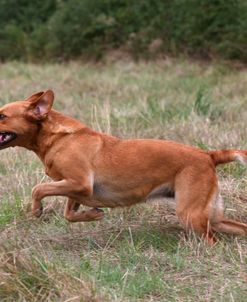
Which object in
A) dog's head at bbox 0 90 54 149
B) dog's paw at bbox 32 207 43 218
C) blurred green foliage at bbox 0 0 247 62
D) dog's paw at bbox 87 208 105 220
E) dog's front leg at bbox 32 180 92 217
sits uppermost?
dog's head at bbox 0 90 54 149

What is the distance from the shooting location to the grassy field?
5660 millimetres

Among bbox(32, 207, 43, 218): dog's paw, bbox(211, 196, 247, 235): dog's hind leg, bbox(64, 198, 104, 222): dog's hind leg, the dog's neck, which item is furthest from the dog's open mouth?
bbox(211, 196, 247, 235): dog's hind leg

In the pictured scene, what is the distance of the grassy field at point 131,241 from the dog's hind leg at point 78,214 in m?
0.17

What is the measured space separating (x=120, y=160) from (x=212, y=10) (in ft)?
47.0

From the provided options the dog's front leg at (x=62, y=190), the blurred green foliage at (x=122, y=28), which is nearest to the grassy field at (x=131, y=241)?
the dog's front leg at (x=62, y=190)

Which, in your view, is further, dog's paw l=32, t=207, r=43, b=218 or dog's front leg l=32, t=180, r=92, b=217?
dog's paw l=32, t=207, r=43, b=218

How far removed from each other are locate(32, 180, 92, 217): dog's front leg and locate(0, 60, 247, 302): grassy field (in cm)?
40

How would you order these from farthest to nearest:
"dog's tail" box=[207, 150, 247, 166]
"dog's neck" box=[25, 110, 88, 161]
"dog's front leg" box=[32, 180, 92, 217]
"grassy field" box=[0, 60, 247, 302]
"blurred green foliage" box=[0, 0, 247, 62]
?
1. "blurred green foliage" box=[0, 0, 247, 62]
2. "dog's neck" box=[25, 110, 88, 161]
3. "dog's tail" box=[207, 150, 247, 166]
4. "dog's front leg" box=[32, 180, 92, 217]
5. "grassy field" box=[0, 60, 247, 302]

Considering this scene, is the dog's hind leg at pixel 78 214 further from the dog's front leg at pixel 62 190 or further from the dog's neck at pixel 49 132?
the dog's neck at pixel 49 132

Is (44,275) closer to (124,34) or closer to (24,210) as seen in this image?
(24,210)

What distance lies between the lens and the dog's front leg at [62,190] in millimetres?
6988

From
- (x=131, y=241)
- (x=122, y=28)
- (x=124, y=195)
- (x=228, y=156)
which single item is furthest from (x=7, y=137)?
(x=122, y=28)

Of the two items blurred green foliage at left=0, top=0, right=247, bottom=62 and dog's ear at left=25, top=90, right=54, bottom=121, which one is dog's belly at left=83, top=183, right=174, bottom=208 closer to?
dog's ear at left=25, top=90, right=54, bottom=121

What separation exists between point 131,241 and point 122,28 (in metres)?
17.3
